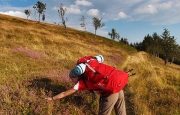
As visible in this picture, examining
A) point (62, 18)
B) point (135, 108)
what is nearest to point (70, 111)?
point (135, 108)

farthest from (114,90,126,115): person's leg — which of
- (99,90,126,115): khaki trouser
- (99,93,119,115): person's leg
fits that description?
(99,93,119,115): person's leg

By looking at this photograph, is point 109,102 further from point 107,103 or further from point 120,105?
point 120,105

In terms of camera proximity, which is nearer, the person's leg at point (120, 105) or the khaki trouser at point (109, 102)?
the khaki trouser at point (109, 102)

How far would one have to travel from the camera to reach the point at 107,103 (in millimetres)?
4715

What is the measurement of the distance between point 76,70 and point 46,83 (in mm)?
3486

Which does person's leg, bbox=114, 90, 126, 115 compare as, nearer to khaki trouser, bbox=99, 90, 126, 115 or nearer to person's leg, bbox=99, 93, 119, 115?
khaki trouser, bbox=99, 90, 126, 115

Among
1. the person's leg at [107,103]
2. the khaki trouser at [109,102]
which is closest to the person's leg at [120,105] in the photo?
the khaki trouser at [109,102]

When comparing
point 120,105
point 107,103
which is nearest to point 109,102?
point 107,103

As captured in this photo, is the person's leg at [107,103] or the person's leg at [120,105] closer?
the person's leg at [107,103]

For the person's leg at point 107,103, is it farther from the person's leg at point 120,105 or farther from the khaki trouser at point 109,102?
the person's leg at point 120,105

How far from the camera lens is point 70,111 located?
544 cm

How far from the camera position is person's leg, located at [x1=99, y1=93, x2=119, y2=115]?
4.67 m

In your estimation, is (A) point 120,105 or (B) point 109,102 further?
(A) point 120,105

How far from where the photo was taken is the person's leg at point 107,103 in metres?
4.67
